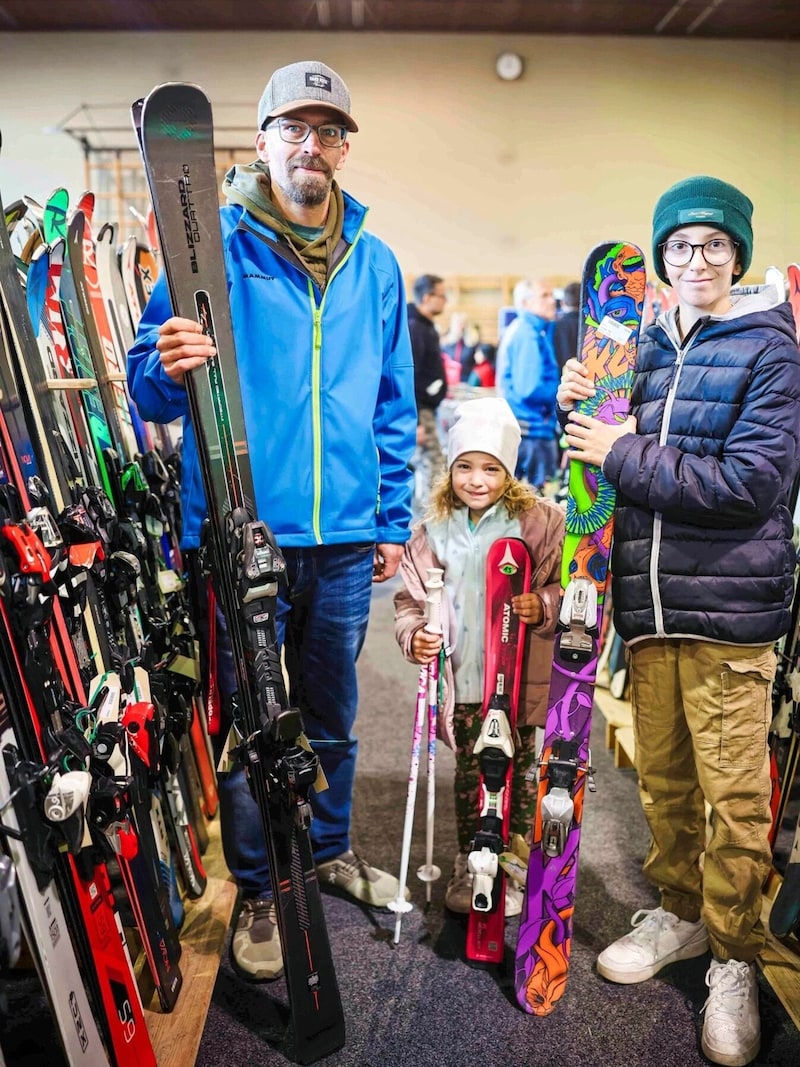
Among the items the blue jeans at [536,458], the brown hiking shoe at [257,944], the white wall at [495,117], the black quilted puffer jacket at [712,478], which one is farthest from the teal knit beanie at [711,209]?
the blue jeans at [536,458]

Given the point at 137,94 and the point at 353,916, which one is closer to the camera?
the point at 353,916

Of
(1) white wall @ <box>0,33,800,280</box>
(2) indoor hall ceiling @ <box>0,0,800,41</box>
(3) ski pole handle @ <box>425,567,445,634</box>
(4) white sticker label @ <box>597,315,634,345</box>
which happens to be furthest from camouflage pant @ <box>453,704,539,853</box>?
(1) white wall @ <box>0,33,800,280</box>

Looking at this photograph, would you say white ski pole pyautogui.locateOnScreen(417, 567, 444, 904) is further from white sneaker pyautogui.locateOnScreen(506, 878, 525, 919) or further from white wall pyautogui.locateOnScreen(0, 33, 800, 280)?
white wall pyautogui.locateOnScreen(0, 33, 800, 280)

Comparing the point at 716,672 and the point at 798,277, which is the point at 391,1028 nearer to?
the point at 716,672

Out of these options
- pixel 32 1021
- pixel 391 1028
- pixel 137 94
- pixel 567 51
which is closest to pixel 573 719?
pixel 391 1028

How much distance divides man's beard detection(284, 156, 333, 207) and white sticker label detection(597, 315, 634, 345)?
1.99ft

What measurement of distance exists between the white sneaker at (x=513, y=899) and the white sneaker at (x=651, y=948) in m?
0.24

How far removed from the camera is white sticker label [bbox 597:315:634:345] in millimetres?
1516

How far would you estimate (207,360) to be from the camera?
54.2 inches

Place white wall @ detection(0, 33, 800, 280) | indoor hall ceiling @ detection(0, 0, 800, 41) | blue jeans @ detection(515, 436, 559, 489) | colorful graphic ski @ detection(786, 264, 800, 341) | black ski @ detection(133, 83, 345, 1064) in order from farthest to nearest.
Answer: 1. blue jeans @ detection(515, 436, 559, 489)
2. white wall @ detection(0, 33, 800, 280)
3. indoor hall ceiling @ detection(0, 0, 800, 41)
4. colorful graphic ski @ detection(786, 264, 800, 341)
5. black ski @ detection(133, 83, 345, 1064)

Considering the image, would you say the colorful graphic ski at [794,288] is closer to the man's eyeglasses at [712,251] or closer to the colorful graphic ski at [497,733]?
the man's eyeglasses at [712,251]

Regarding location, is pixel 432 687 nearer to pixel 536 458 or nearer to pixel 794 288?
pixel 794 288

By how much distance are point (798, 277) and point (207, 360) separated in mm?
1551

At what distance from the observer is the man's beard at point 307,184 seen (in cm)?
149
